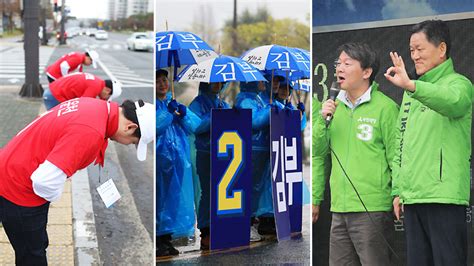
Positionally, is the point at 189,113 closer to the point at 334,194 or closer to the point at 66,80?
the point at 334,194

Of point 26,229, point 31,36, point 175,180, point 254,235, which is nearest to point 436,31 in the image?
point 175,180

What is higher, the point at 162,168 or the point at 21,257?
the point at 162,168

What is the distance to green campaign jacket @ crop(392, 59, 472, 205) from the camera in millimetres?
3264

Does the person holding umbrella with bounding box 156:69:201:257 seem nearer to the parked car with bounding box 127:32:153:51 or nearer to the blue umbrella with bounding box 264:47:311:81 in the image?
the blue umbrella with bounding box 264:47:311:81

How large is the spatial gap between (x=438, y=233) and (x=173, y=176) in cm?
181

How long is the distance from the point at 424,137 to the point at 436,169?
0.57ft

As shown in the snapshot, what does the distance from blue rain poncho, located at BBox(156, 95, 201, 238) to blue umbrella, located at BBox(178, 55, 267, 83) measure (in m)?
0.24

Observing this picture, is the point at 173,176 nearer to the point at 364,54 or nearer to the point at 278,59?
the point at 278,59

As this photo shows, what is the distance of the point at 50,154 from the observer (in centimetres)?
309

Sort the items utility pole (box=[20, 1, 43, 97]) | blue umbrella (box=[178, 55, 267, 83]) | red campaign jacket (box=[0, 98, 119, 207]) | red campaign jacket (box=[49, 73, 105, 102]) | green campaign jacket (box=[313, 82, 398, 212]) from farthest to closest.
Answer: utility pole (box=[20, 1, 43, 97]) < red campaign jacket (box=[49, 73, 105, 102]) < blue umbrella (box=[178, 55, 267, 83]) < green campaign jacket (box=[313, 82, 398, 212]) < red campaign jacket (box=[0, 98, 119, 207])

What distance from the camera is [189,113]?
443cm

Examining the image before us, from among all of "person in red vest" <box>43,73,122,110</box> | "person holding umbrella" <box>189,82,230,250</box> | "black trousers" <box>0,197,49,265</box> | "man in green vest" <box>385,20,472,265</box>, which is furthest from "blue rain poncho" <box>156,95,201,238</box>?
"person in red vest" <box>43,73,122,110</box>

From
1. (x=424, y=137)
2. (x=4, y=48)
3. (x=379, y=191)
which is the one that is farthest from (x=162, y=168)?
(x=4, y=48)

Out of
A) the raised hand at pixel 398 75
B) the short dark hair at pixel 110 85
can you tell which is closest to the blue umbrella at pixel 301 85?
the raised hand at pixel 398 75
